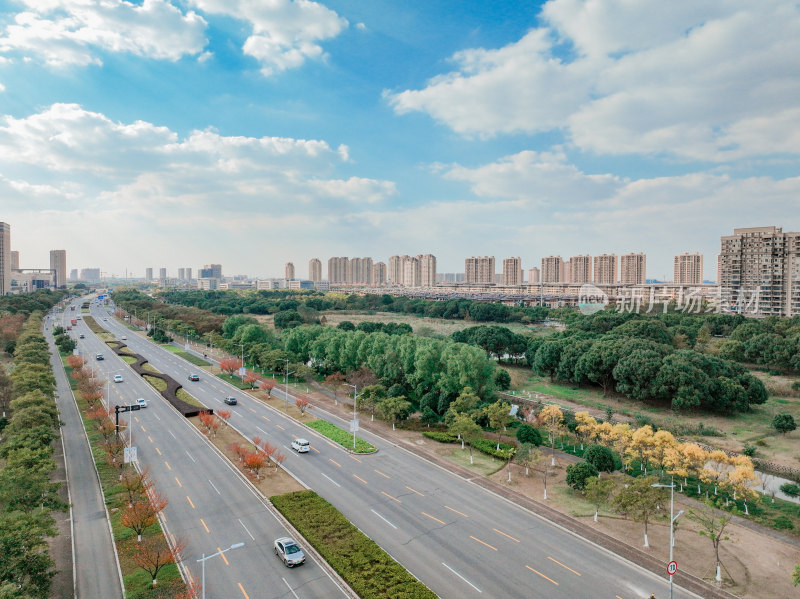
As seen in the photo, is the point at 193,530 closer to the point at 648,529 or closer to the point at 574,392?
the point at 648,529

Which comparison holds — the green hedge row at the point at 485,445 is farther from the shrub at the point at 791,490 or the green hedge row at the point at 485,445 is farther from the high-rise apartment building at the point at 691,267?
the high-rise apartment building at the point at 691,267

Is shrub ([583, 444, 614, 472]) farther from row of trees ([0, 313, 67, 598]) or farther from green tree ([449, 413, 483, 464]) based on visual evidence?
row of trees ([0, 313, 67, 598])

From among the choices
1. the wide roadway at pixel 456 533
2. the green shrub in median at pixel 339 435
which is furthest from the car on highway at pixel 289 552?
the green shrub in median at pixel 339 435

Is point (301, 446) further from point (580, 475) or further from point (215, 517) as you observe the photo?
point (580, 475)

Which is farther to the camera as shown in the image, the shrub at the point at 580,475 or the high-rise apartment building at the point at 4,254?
the high-rise apartment building at the point at 4,254

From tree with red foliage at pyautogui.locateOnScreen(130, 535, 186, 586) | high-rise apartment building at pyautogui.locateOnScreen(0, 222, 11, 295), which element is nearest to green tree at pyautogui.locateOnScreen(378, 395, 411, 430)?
tree with red foliage at pyautogui.locateOnScreen(130, 535, 186, 586)
